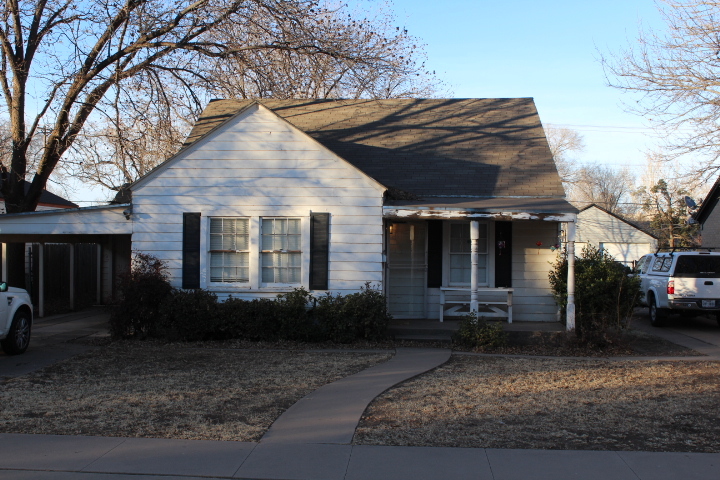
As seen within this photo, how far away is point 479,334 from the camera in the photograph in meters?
11.2

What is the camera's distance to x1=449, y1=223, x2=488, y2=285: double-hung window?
13703 mm

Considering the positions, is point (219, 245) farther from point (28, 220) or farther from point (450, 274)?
point (450, 274)

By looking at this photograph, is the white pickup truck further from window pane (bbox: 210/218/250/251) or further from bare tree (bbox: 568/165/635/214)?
bare tree (bbox: 568/165/635/214)

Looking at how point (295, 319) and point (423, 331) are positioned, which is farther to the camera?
point (423, 331)

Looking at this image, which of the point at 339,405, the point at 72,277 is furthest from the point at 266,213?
the point at 72,277

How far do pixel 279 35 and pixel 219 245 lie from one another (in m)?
7.24

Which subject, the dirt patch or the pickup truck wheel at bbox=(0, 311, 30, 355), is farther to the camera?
the pickup truck wheel at bbox=(0, 311, 30, 355)

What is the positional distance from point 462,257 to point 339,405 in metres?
7.08

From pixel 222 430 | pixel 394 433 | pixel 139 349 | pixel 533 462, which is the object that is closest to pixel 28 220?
pixel 139 349

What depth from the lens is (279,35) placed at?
16.9 m

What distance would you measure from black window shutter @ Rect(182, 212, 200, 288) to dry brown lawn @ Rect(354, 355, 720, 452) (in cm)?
535

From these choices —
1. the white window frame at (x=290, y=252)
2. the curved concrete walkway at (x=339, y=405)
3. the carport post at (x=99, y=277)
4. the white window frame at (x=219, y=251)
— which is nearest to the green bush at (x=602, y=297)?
the curved concrete walkway at (x=339, y=405)

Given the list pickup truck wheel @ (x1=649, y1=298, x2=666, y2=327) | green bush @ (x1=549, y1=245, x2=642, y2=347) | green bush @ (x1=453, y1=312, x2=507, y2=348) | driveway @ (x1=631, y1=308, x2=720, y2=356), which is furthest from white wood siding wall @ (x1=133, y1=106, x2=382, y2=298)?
pickup truck wheel @ (x1=649, y1=298, x2=666, y2=327)

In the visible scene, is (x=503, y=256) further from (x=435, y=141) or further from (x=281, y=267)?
(x=281, y=267)
